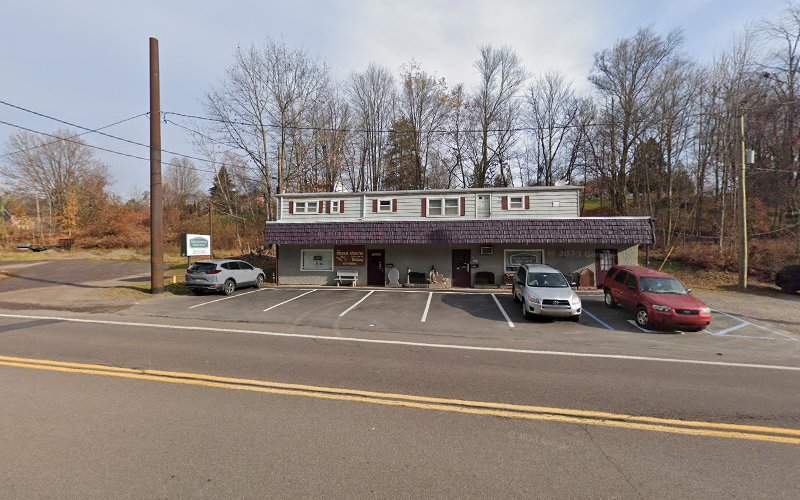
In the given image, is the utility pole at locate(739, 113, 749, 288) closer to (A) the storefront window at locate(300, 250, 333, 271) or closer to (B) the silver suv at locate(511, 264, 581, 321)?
(B) the silver suv at locate(511, 264, 581, 321)

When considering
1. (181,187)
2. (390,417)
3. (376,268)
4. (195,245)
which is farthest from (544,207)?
(181,187)

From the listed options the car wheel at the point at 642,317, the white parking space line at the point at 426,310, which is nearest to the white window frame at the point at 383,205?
the white parking space line at the point at 426,310

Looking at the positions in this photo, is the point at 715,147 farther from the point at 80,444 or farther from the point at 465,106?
the point at 80,444

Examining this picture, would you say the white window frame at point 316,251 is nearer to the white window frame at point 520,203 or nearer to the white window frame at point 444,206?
the white window frame at point 444,206

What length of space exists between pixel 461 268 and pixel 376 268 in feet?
15.4

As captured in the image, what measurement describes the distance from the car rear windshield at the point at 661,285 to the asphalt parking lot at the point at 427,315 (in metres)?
1.21

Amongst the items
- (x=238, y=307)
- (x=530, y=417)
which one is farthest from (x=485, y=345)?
(x=238, y=307)

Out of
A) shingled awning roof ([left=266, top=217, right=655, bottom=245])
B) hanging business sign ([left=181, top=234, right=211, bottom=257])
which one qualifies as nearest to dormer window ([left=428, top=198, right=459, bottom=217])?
shingled awning roof ([left=266, top=217, right=655, bottom=245])

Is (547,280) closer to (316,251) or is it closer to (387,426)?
(387,426)

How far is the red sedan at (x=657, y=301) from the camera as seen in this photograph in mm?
9438

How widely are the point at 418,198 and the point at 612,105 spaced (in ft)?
74.0

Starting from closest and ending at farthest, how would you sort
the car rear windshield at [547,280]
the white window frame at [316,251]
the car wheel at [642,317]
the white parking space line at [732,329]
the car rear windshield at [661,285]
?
the white parking space line at [732,329] < the car wheel at [642,317] < the car rear windshield at [661,285] < the car rear windshield at [547,280] < the white window frame at [316,251]

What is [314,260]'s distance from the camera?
19.6 m

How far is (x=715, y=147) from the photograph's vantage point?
85.0 ft
